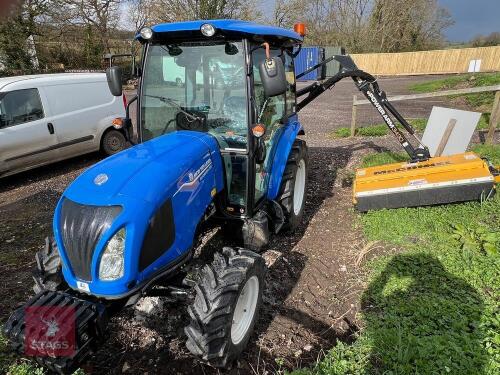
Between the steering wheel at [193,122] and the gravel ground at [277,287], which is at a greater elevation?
the steering wheel at [193,122]

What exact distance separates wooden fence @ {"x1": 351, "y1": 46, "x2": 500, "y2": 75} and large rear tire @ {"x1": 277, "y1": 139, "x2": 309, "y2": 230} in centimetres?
2854

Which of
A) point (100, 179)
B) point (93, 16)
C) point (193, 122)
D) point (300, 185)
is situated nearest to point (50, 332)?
point (100, 179)

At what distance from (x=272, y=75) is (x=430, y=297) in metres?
2.15

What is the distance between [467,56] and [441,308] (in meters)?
31.0

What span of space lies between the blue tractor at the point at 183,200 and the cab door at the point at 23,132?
11.6ft

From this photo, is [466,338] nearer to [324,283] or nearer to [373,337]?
[373,337]

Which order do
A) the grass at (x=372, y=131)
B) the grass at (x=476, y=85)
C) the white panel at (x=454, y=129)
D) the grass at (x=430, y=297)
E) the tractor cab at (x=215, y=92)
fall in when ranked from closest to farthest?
the grass at (x=430, y=297)
the tractor cab at (x=215, y=92)
the white panel at (x=454, y=129)
the grass at (x=372, y=131)
the grass at (x=476, y=85)

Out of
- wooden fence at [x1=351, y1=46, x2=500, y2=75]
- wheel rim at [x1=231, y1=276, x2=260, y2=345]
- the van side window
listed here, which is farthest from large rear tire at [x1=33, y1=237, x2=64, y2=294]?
wooden fence at [x1=351, y1=46, x2=500, y2=75]

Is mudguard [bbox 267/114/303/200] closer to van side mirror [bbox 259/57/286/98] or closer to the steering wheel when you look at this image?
the steering wheel

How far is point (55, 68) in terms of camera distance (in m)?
20.0

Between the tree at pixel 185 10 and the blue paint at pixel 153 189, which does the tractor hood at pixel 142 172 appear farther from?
the tree at pixel 185 10

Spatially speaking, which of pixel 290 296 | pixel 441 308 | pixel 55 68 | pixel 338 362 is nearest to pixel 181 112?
pixel 290 296

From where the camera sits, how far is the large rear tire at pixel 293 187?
3.90m


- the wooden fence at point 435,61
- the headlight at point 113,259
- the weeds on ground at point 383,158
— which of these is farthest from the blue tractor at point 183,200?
the wooden fence at point 435,61
